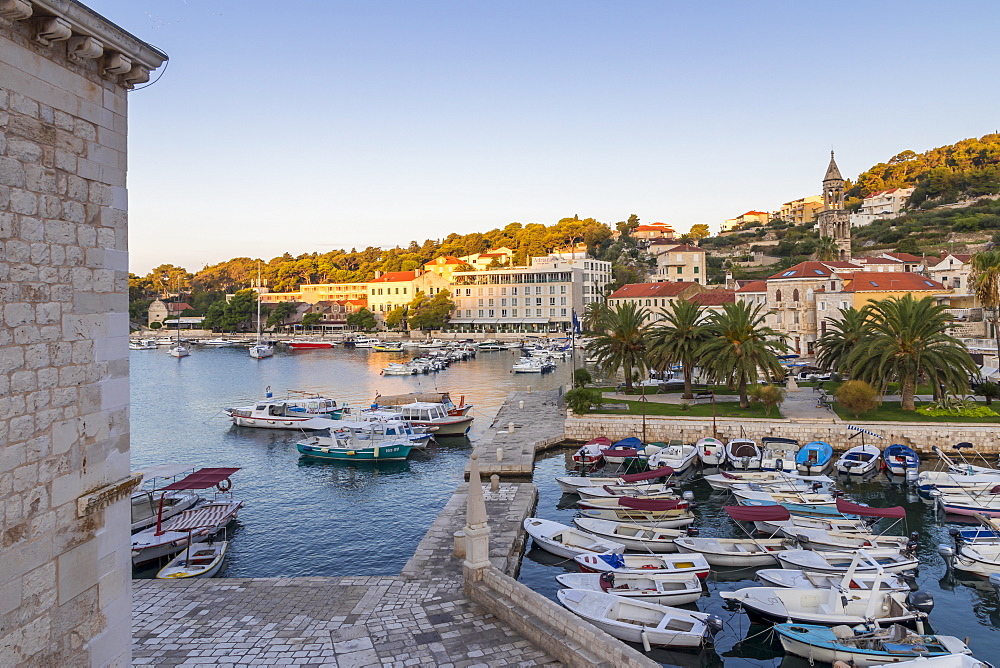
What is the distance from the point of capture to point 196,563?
16438 mm

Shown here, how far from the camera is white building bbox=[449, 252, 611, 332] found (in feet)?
345

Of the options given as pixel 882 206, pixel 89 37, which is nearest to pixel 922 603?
pixel 89 37

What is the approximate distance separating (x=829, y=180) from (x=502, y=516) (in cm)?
8599

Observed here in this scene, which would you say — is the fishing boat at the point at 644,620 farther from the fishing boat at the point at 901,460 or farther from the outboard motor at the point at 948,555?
the fishing boat at the point at 901,460

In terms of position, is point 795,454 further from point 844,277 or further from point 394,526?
point 844,277

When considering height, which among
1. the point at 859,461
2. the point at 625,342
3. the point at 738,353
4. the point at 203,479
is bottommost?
the point at 203,479

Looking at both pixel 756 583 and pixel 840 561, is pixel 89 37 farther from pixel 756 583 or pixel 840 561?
pixel 840 561

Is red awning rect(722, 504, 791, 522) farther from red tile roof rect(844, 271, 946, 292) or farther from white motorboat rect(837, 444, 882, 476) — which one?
red tile roof rect(844, 271, 946, 292)

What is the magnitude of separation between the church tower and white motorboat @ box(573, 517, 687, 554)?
78.3 metres

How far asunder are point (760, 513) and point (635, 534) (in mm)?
3873

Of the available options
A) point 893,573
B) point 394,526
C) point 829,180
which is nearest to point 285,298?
point 829,180

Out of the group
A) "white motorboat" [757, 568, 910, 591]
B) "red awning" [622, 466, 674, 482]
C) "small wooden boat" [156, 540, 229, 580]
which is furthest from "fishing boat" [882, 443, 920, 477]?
"small wooden boat" [156, 540, 229, 580]

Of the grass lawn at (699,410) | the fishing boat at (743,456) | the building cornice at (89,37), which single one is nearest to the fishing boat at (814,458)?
the fishing boat at (743,456)

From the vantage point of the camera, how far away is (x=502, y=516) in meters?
19.2
